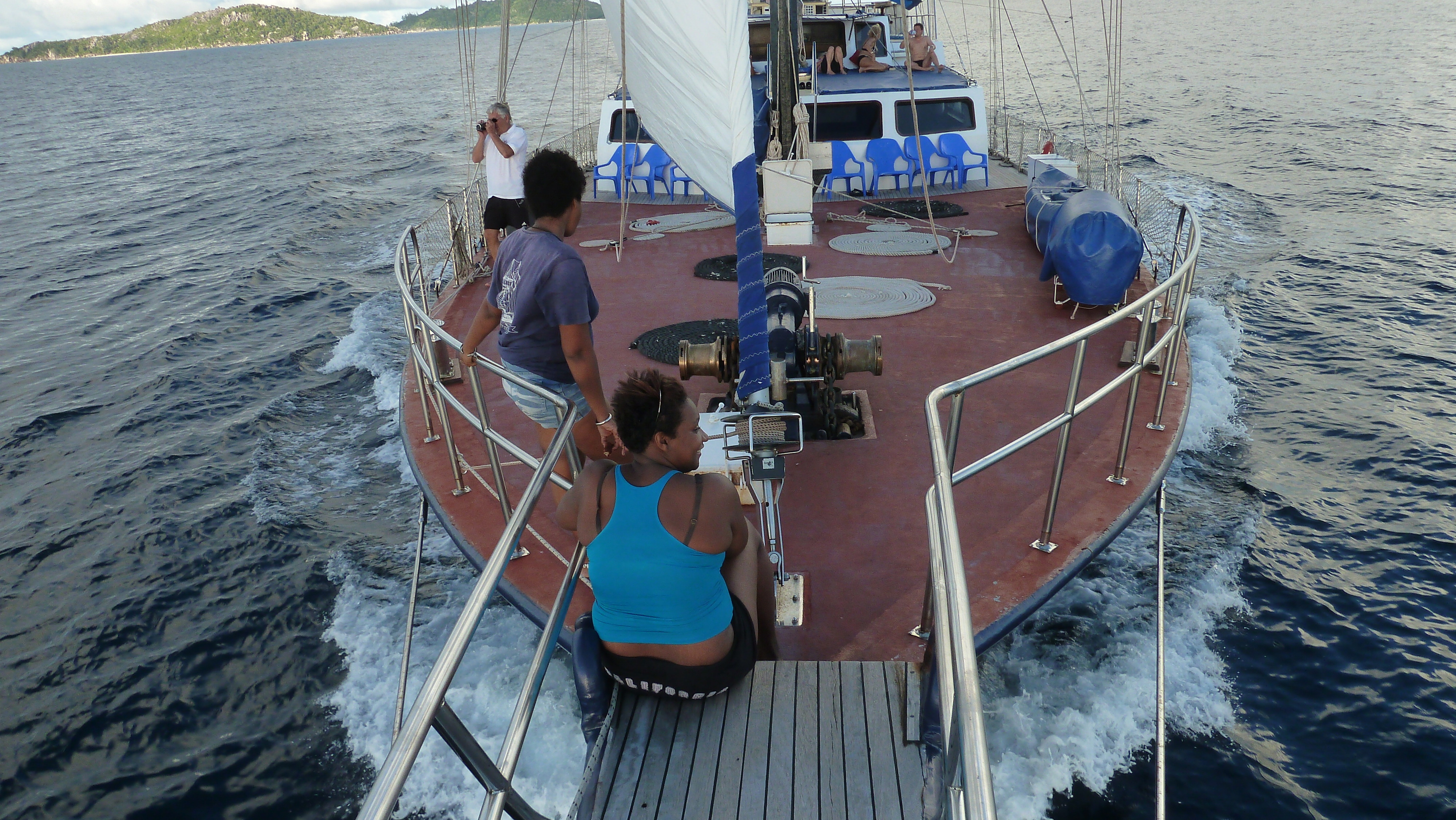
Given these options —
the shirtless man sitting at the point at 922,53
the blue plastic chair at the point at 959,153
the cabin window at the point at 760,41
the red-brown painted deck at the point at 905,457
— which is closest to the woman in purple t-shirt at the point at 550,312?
the red-brown painted deck at the point at 905,457

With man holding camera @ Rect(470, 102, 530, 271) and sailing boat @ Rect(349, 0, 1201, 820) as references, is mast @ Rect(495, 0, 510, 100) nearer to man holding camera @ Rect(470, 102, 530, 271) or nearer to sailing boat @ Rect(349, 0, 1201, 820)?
man holding camera @ Rect(470, 102, 530, 271)

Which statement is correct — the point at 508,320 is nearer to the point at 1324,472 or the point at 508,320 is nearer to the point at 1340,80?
the point at 1324,472

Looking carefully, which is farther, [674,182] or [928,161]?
[674,182]

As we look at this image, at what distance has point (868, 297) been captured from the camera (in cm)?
814

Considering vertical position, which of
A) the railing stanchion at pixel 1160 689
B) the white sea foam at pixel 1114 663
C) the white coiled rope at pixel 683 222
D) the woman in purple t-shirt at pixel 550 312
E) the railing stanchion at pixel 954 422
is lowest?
the white sea foam at pixel 1114 663

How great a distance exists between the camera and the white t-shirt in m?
7.46

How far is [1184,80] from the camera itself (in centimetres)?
3947

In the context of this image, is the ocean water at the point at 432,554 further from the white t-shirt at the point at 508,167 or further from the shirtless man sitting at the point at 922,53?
the shirtless man sitting at the point at 922,53

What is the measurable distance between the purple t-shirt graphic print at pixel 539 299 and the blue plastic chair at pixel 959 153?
9618mm

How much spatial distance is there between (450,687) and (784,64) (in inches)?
311

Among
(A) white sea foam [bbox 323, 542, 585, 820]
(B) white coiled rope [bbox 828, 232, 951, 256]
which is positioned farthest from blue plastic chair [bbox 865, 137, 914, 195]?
(A) white sea foam [bbox 323, 542, 585, 820]

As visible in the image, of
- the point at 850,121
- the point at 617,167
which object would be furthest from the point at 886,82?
the point at 617,167

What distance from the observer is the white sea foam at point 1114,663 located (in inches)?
193

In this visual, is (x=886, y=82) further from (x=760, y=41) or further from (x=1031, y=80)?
(x=1031, y=80)
